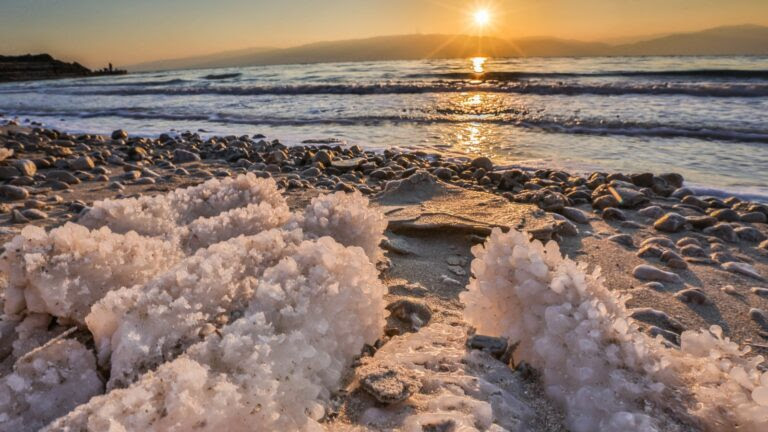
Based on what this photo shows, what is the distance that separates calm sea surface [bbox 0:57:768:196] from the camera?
7.47 meters

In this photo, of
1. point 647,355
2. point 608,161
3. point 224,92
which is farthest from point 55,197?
point 224,92

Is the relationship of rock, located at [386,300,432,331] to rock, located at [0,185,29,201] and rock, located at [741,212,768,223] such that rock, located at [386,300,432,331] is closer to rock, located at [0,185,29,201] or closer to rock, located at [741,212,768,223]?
rock, located at [741,212,768,223]

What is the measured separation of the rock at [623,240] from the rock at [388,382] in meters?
2.86

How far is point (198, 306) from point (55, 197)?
432cm

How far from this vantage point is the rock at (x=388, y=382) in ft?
4.63

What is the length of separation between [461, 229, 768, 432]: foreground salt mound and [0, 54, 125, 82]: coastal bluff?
56.2m

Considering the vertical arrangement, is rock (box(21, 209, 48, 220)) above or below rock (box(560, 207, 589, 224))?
above

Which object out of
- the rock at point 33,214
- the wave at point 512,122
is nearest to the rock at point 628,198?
the wave at point 512,122

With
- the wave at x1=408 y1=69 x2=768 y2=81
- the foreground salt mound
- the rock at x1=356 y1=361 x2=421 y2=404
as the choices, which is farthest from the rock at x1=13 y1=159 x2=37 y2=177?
the wave at x1=408 y1=69 x2=768 y2=81

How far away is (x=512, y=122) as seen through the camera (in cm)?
1096

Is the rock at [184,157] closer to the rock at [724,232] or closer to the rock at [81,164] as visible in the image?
the rock at [81,164]

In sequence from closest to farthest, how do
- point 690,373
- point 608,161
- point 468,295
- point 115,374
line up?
point 115,374 < point 690,373 < point 468,295 < point 608,161

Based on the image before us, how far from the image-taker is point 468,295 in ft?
5.87

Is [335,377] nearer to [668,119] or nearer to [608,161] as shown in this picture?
[608,161]
